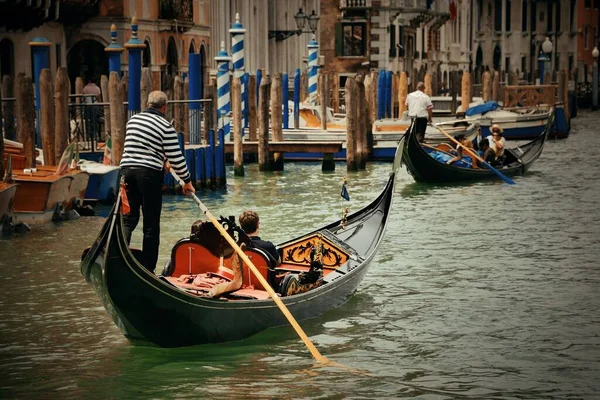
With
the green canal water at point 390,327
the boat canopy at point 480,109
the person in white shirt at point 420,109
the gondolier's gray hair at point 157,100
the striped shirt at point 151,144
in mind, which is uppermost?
the gondolier's gray hair at point 157,100

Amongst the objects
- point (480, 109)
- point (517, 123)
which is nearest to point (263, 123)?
point (480, 109)

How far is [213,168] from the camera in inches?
524

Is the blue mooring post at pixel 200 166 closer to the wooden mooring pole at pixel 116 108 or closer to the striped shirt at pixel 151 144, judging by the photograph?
the wooden mooring pole at pixel 116 108

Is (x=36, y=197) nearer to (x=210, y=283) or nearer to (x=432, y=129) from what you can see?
(x=210, y=283)

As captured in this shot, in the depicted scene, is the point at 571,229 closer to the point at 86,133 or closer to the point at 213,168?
the point at 213,168

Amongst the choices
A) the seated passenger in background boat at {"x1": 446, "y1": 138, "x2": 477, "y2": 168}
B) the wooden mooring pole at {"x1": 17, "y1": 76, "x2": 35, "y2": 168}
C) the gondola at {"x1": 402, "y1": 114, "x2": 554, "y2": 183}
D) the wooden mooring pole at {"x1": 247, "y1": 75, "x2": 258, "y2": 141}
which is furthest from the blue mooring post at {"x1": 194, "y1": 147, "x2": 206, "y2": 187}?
the wooden mooring pole at {"x1": 247, "y1": 75, "x2": 258, "y2": 141}

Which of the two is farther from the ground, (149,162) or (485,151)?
(149,162)

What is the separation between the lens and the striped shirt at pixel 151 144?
22.9 ft

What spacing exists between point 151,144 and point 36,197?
382 centimetres

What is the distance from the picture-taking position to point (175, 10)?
68.5ft

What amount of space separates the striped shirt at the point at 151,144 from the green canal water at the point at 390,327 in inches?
35.0

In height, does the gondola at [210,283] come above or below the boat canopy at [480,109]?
below

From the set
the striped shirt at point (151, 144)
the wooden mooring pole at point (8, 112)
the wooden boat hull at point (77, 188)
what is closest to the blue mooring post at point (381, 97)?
the wooden mooring pole at point (8, 112)

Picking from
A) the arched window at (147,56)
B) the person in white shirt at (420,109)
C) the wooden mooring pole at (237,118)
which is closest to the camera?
the wooden mooring pole at (237,118)
